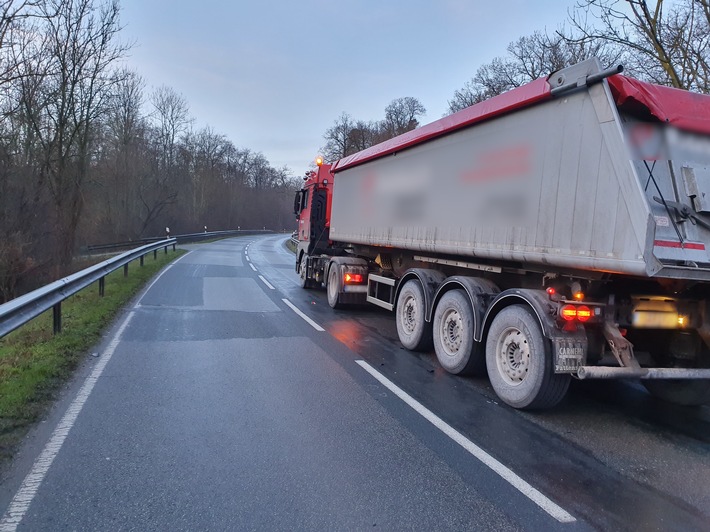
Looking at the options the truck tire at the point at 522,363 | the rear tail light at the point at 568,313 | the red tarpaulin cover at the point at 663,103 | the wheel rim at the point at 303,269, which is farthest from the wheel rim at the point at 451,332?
the wheel rim at the point at 303,269

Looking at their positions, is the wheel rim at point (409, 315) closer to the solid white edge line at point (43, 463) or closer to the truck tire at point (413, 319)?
the truck tire at point (413, 319)

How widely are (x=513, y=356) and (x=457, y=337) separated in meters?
1.17

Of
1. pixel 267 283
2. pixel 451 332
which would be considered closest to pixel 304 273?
pixel 267 283

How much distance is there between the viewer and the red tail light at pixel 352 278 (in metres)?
10.9

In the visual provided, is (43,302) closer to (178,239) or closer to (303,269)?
(303,269)

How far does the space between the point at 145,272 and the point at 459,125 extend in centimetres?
1414

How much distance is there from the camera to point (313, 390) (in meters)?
5.60

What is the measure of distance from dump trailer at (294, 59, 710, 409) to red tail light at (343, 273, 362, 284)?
3507 mm

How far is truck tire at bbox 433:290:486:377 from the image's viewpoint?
609 cm

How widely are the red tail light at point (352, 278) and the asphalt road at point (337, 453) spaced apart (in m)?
3.88

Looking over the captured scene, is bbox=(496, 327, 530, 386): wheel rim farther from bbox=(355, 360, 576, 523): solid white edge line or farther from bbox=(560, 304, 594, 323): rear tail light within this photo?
bbox=(355, 360, 576, 523): solid white edge line

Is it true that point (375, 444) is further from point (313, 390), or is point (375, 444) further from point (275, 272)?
point (275, 272)

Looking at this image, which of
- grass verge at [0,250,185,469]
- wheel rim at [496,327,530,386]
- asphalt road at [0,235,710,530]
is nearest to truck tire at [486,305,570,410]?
wheel rim at [496,327,530,386]

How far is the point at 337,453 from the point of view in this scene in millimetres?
4008
